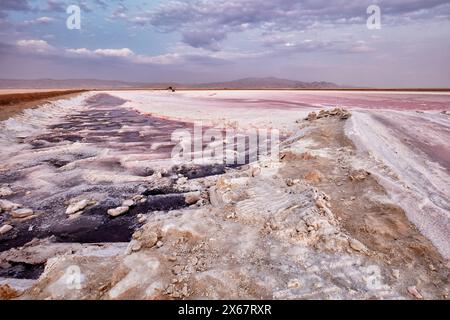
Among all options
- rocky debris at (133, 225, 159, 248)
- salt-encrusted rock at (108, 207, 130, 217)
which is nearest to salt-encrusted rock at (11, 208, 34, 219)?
salt-encrusted rock at (108, 207, 130, 217)

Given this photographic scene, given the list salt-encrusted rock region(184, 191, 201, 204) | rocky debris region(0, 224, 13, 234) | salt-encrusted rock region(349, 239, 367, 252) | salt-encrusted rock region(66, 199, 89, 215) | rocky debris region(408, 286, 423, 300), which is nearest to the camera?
rocky debris region(408, 286, 423, 300)

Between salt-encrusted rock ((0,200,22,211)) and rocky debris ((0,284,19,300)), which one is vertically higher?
salt-encrusted rock ((0,200,22,211))

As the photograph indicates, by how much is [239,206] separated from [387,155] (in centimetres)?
399

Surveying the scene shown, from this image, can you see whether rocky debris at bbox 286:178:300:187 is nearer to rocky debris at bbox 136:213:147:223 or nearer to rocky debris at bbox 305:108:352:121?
rocky debris at bbox 136:213:147:223

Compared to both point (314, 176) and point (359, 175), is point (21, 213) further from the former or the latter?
point (359, 175)

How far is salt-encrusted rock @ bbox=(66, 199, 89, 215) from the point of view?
19.1 ft

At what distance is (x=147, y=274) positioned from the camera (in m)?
3.30

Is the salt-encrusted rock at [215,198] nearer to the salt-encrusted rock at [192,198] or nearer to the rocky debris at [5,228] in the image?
the salt-encrusted rock at [192,198]

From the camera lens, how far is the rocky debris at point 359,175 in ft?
18.5

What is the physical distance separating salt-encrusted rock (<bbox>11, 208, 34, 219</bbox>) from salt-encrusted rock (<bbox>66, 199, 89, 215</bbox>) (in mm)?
648

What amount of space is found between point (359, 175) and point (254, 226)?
2.54 metres

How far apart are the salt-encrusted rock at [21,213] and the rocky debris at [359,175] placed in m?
5.96

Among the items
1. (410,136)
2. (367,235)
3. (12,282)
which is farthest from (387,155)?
(12,282)

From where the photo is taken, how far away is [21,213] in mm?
5652
